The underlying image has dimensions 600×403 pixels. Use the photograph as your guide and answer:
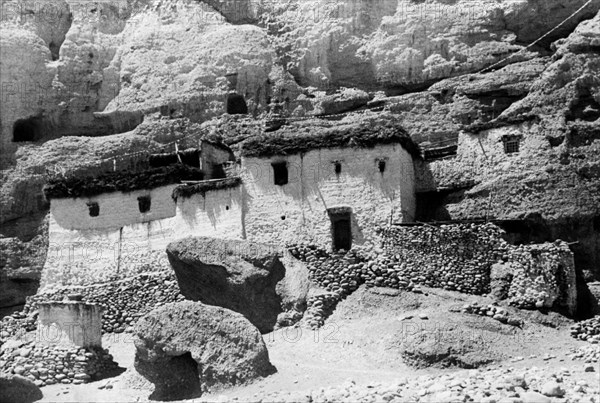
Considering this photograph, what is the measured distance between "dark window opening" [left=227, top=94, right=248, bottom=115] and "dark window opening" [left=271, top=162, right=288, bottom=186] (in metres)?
10.5

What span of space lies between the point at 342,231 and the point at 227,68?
45.8ft

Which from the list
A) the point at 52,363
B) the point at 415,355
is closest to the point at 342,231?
the point at 415,355

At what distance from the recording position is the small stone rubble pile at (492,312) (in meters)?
31.9

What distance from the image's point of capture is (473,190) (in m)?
37.7

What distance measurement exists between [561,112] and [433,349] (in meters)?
11.0

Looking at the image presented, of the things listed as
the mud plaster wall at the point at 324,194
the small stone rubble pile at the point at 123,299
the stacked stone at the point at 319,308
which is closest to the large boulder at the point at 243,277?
the stacked stone at the point at 319,308

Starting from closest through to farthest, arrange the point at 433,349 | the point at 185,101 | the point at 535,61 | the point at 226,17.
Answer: the point at 433,349 → the point at 535,61 → the point at 185,101 → the point at 226,17

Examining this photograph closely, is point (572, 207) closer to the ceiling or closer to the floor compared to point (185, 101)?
closer to the floor

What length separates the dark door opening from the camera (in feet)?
119

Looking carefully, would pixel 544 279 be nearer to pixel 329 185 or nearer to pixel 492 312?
pixel 492 312

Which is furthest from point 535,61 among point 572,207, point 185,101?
point 185,101

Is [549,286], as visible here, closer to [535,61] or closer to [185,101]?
[535,61]

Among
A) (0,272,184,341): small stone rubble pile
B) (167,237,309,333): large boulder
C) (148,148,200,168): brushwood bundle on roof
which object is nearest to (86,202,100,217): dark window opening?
(0,272,184,341): small stone rubble pile

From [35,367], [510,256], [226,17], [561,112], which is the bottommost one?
[35,367]
